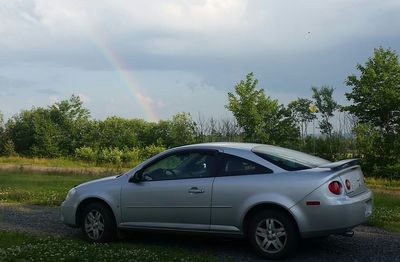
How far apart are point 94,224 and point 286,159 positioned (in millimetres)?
3207

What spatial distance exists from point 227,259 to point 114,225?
81.2 inches

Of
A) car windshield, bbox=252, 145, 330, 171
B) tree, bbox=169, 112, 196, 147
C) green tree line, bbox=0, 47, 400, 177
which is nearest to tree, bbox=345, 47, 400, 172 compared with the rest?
green tree line, bbox=0, 47, 400, 177

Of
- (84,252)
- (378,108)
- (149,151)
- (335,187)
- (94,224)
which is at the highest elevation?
(378,108)

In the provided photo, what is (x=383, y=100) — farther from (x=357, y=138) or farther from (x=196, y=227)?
(x=196, y=227)

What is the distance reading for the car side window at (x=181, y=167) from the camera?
7770 millimetres

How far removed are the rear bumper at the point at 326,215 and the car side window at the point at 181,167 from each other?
1488 mm

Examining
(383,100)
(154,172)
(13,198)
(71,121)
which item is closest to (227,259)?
(154,172)

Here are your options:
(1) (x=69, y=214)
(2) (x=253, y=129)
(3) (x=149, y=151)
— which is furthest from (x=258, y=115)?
(1) (x=69, y=214)

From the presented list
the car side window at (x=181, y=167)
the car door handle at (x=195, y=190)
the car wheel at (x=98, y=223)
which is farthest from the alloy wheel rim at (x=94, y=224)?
A: the car door handle at (x=195, y=190)

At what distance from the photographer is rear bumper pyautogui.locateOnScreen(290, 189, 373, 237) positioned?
6.77 metres

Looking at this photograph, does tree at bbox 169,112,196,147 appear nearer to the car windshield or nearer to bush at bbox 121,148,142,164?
bush at bbox 121,148,142,164

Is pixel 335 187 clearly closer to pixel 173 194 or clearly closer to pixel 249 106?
pixel 173 194

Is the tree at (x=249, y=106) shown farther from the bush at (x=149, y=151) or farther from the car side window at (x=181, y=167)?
the car side window at (x=181, y=167)

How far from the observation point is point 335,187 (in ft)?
22.6
